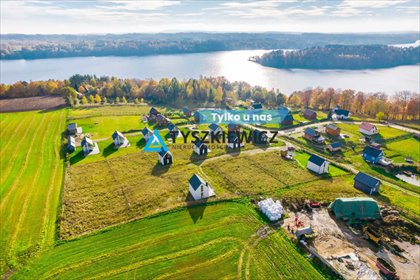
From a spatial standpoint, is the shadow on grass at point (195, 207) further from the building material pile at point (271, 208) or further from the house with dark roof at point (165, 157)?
the house with dark roof at point (165, 157)

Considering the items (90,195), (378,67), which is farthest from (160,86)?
(378,67)

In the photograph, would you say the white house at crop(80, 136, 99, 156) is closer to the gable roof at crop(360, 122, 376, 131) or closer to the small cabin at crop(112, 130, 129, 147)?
the small cabin at crop(112, 130, 129, 147)

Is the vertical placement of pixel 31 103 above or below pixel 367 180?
above

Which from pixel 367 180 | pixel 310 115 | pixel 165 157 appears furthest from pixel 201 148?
pixel 310 115

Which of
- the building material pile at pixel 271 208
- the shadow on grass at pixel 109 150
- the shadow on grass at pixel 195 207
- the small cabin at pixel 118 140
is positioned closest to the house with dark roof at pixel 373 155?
the building material pile at pixel 271 208

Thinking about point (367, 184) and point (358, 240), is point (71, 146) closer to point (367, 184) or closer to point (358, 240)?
point (358, 240)

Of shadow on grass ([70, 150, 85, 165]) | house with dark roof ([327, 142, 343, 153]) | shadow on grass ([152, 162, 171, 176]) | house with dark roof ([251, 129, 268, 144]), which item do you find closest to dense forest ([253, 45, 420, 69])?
house with dark roof ([251, 129, 268, 144])
